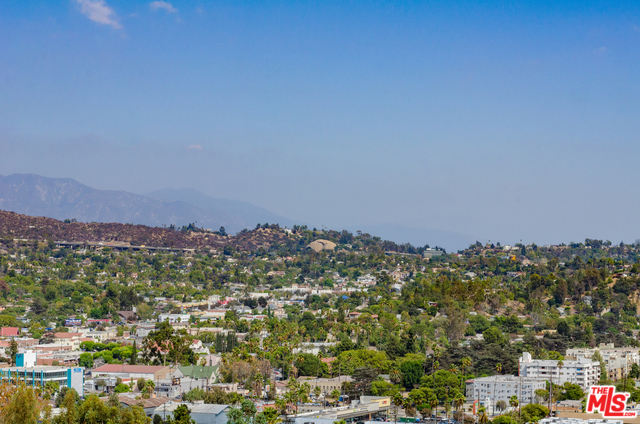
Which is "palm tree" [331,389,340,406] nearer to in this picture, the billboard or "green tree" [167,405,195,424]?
"green tree" [167,405,195,424]

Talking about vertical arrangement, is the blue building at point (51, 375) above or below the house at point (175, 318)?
below

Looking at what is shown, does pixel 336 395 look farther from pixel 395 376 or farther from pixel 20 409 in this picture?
pixel 20 409

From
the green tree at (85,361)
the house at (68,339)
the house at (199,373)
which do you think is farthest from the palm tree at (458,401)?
the house at (68,339)

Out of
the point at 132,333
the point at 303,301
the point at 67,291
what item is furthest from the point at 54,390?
the point at 303,301

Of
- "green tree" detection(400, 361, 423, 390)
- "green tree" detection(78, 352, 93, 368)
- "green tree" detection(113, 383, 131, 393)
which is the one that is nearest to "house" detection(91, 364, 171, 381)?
"green tree" detection(113, 383, 131, 393)

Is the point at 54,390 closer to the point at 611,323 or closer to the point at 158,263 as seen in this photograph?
the point at 611,323

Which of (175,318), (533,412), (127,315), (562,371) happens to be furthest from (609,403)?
(127,315)

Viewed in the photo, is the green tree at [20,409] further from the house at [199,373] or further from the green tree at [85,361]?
the green tree at [85,361]
